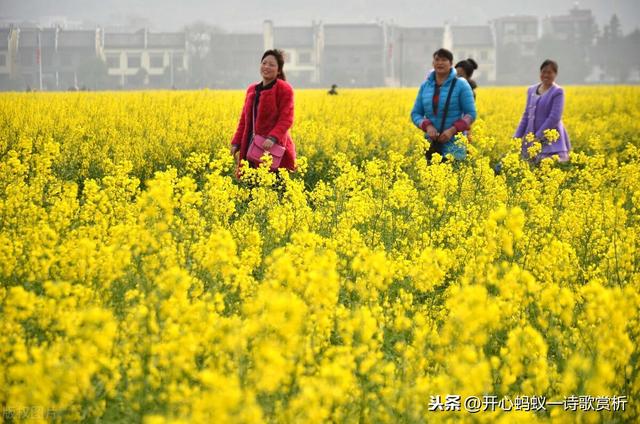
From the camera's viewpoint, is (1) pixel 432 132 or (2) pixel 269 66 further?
(1) pixel 432 132

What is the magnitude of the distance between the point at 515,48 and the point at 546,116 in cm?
8564

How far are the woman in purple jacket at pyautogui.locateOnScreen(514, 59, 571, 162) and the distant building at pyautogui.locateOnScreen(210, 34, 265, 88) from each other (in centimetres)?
7111

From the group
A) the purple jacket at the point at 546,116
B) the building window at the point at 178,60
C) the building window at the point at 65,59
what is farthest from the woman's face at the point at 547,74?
the building window at the point at 65,59

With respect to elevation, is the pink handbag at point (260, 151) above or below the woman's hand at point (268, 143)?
below

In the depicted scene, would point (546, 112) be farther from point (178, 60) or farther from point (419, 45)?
point (419, 45)

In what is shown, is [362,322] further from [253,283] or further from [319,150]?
[319,150]

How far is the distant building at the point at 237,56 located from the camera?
79.8 meters

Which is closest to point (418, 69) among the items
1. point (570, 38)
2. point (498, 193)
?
point (570, 38)

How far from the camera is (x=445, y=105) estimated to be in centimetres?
698

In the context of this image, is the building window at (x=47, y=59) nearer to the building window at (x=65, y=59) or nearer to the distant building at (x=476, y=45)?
the building window at (x=65, y=59)

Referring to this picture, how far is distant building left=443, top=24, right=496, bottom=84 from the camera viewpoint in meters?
87.9

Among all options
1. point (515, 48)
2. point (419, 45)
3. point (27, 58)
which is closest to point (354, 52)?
point (419, 45)

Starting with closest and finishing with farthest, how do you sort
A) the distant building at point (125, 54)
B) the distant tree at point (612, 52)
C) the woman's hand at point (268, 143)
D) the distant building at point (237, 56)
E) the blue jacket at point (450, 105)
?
the woman's hand at point (268, 143) < the blue jacket at point (450, 105) < the distant building at point (125, 54) < the distant building at point (237, 56) < the distant tree at point (612, 52)

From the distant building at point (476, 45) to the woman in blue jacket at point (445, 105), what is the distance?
8156cm
